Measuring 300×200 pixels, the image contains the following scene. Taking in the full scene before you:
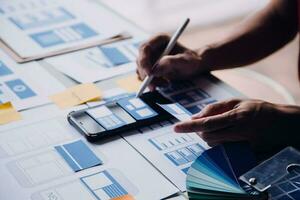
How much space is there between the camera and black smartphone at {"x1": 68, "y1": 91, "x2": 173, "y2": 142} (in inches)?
45.6

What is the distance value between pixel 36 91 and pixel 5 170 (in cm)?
29

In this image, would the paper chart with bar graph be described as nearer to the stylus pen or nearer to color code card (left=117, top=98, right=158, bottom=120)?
color code card (left=117, top=98, right=158, bottom=120)

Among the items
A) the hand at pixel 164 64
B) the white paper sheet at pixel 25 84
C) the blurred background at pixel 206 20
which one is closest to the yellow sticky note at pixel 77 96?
the white paper sheet at pixel 25 84

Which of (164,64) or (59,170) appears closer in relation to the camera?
(59,170)

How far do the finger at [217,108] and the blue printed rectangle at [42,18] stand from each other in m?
0.63

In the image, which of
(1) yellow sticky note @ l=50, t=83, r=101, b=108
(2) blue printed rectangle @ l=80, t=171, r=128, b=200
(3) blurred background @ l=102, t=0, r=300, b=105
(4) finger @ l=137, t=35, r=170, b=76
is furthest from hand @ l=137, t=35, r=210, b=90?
(3) blurred background @ l=102, t=0, r=300, b=105

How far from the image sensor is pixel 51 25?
5.25 ft

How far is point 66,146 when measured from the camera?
1.13 metres

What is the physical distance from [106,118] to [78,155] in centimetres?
11

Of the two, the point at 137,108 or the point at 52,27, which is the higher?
the point at 52,27

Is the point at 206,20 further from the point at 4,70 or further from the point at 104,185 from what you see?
the point at 104,185

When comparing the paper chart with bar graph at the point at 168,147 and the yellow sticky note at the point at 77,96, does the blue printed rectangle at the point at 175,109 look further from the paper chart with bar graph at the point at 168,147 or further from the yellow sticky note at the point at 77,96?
the yellow sticky note at the point at 77,96

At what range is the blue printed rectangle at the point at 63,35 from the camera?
153 centimetres

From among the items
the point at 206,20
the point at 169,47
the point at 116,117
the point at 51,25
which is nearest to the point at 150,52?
the point at 169,47
